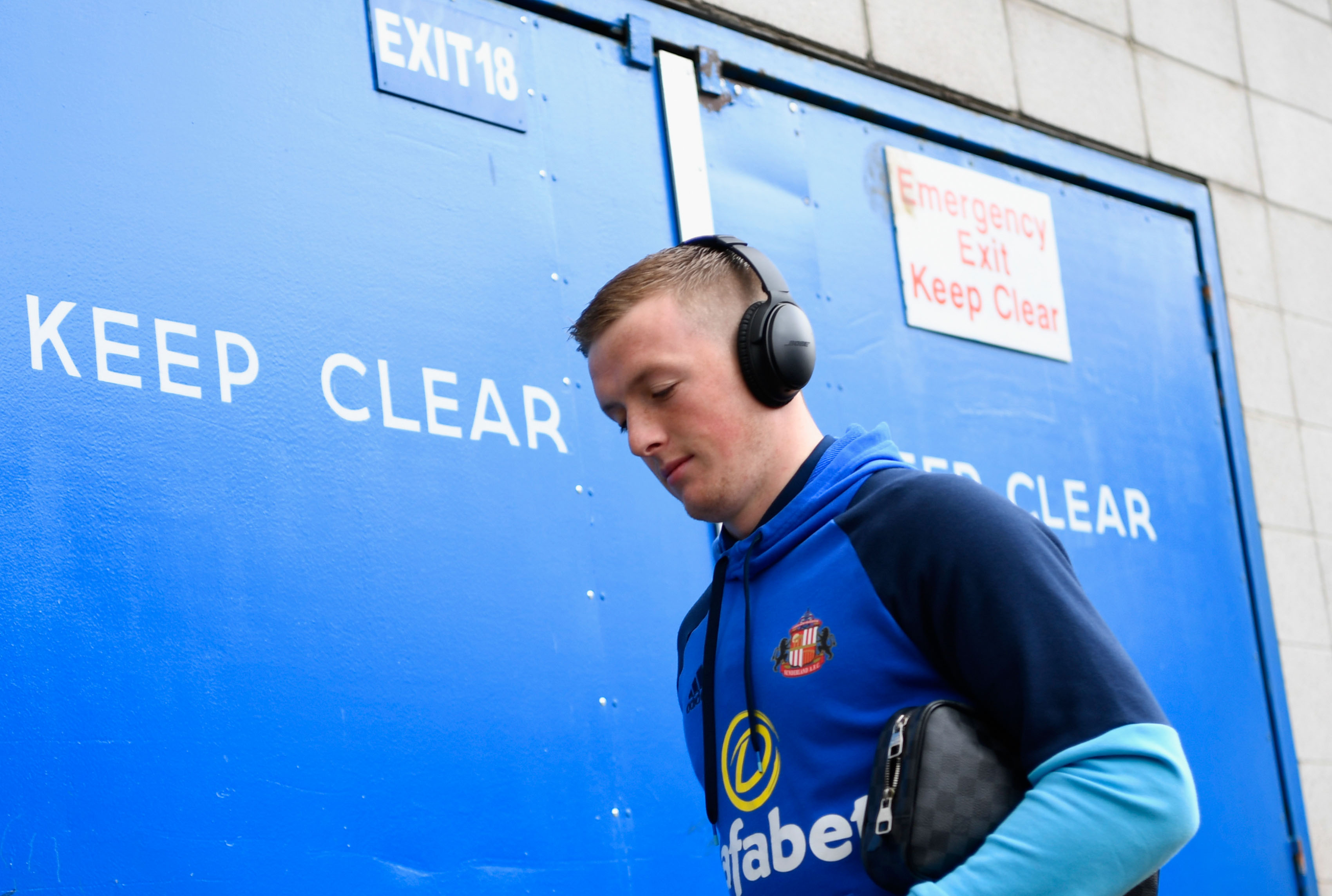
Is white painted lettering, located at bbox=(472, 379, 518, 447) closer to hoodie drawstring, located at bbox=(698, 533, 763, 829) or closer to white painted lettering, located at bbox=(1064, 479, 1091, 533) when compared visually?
hoodie drawstring, located at bbox=(698, 533, 763, 829)

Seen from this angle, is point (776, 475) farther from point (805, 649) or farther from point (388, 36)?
point (388, 36)

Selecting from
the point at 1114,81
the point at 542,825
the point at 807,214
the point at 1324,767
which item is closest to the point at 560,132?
the point at 807,214

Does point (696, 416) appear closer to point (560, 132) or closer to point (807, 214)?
point (560, 132)

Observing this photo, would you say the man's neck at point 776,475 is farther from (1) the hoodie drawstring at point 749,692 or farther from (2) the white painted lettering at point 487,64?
(2) the white painted lettering at point 487,64

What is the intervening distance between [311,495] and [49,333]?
428 mm

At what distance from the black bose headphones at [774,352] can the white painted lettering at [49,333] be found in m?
1.03

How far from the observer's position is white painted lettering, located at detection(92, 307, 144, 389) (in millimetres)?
1849

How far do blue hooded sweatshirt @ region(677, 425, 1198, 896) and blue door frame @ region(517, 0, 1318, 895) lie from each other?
5.54 feet

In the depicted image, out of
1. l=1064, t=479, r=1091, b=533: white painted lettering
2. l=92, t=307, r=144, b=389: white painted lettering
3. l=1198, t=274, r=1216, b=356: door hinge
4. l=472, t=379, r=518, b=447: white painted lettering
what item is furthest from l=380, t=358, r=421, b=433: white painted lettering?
l=1198, t=274, r=1216, b=356: door hinge

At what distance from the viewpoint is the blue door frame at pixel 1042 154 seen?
2779 millimetres

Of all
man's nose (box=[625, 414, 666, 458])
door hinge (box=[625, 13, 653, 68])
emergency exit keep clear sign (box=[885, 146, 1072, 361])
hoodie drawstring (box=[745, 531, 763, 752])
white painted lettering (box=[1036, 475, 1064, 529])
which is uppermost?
door hinge (box=[625, 13, 653, 68])

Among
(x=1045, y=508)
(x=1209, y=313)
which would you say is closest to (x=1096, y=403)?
(x=1045, y=508)

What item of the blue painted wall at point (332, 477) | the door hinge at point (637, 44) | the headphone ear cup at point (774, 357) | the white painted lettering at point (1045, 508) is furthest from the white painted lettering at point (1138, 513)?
the headphone ear cup at point (774, 357)

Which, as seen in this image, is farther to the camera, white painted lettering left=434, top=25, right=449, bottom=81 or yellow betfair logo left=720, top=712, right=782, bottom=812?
white painted lettering left=434, top=25, right=449, bottom=81
